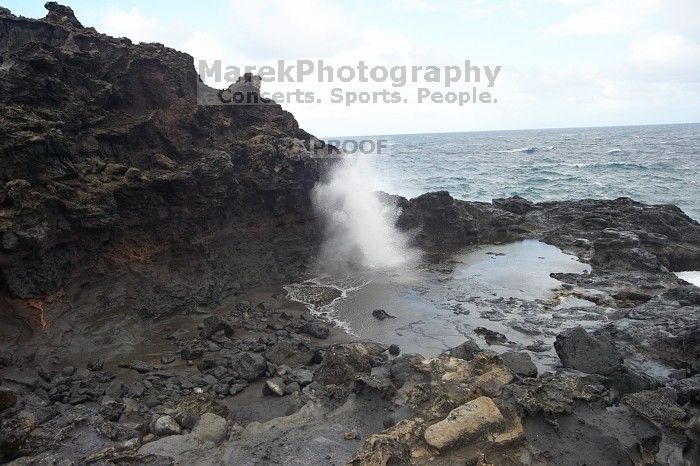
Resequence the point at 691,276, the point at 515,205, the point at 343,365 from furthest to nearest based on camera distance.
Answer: the point at 515,205 → the point at 691,276 → the point at 343,365

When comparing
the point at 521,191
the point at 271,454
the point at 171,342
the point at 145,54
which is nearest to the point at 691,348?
the point at 271,454

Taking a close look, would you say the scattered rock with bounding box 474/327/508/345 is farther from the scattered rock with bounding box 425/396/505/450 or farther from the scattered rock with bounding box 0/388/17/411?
the scattered rock with bounding box 0/388/17/411

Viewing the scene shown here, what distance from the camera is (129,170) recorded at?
429 inches

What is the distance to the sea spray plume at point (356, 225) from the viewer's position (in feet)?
53.6

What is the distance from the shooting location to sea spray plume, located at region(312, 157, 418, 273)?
1634cm

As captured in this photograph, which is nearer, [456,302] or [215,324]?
[215,324]

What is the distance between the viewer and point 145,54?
1259 cm

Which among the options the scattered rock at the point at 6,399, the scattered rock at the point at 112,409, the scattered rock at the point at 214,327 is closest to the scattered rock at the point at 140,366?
the scattered rock at the point at 112,409

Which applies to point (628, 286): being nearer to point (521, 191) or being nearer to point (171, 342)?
point (171, 342)

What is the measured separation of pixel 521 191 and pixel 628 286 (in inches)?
936

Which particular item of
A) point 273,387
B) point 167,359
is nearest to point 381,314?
point 273,387

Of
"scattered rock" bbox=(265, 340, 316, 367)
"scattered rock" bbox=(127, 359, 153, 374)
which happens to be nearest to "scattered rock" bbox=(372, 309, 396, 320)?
"scattered rock" bbox=(265, 340, 316, 367)

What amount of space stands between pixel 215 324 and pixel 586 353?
7.80 m

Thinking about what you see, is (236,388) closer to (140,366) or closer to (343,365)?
(343,365)
